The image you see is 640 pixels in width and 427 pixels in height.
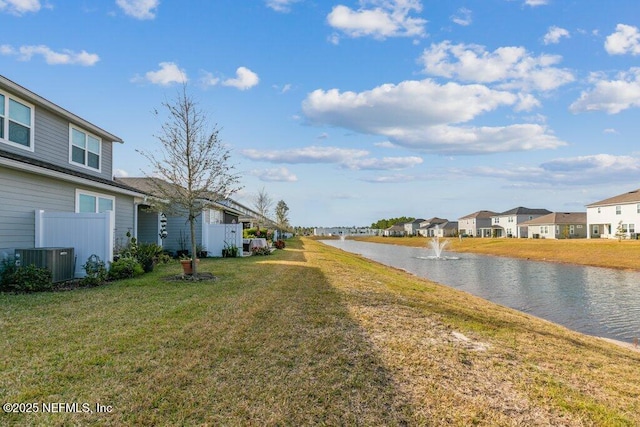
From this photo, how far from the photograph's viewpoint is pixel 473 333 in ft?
23.0

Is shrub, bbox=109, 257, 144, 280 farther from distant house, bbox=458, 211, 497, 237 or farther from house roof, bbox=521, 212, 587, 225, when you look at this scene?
distant house, bbox=458, 211, 497, 237

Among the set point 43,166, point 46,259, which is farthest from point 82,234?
point 43,166

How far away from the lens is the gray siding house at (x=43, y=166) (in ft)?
34.3

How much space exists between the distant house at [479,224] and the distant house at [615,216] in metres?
28.5

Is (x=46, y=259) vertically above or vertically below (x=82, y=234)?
below

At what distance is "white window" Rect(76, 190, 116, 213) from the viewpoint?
13.4 metres

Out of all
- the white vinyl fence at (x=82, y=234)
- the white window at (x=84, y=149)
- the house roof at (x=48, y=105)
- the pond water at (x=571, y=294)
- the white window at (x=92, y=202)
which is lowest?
the pond water at (x=571, y=294)

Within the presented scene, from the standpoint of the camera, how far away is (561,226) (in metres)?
61.4

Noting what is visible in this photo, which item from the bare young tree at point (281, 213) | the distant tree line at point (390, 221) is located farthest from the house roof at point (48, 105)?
the distant tree line at point (390, 221)

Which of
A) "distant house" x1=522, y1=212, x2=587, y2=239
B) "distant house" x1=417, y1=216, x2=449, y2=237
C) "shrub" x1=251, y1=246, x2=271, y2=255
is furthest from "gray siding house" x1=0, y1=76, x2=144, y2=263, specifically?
"distant house" x1=417, y1=216, x2=449, y2=237

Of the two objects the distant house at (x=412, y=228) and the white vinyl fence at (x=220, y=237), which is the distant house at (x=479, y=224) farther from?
the white vinyl fence at (x=220, y=237)

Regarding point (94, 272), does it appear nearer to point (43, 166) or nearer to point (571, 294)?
point (43, 166)

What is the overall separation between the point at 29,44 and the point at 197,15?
531 centimetres

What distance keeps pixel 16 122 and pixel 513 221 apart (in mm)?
79247
